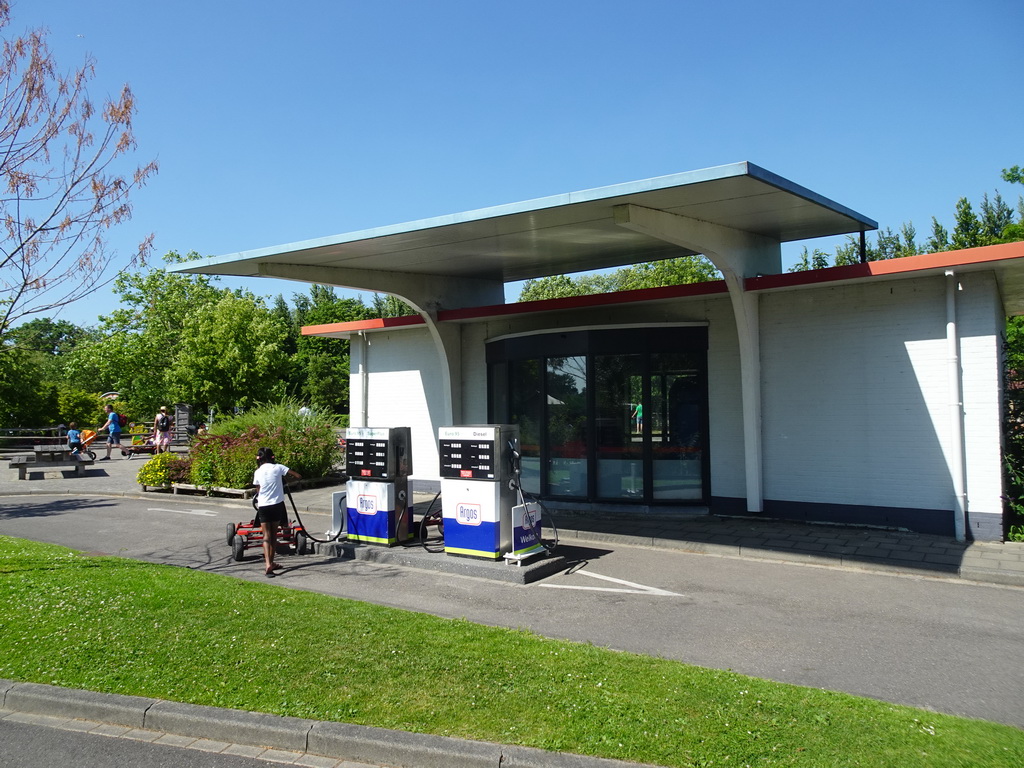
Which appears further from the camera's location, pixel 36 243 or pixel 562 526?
pixel 562 526

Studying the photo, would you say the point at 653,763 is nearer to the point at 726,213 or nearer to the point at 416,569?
the point at 416,569

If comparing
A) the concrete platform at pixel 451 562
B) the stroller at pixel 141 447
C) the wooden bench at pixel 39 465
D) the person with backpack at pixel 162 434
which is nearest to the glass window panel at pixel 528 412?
the concrete platform at pixel 451 562

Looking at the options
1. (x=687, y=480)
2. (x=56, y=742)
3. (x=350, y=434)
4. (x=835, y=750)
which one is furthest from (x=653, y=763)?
(x=687, y=480)

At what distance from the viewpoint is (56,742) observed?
4707 mm

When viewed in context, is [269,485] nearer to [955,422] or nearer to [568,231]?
[568,231]

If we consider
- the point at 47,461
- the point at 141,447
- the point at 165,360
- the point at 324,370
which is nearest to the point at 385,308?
the point at 324,370

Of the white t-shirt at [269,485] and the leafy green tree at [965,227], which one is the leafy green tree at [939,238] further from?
the white t-shirt at [269,485]

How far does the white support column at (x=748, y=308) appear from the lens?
11172 mm

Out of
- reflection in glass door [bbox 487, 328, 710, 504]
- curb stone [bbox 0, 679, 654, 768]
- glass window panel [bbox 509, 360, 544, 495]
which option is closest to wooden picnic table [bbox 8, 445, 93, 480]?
glass window panel [bbox 509, 360, 544, 495]

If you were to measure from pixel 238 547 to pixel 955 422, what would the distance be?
995cm

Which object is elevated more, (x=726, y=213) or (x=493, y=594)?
(x=726, y=213)

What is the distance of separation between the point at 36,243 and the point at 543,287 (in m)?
63.0

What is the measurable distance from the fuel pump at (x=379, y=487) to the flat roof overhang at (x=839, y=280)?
4.78 m

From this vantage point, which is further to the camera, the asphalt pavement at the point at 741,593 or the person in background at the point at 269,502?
the person in background at the point at 269,502
